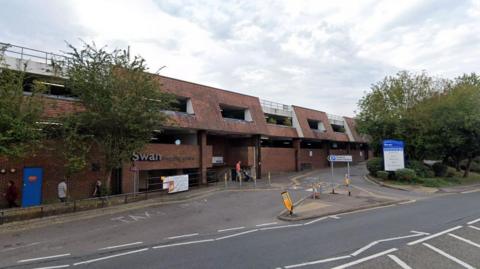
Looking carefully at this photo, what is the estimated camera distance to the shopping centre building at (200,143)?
57.8 feet

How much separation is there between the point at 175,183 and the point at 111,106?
7.36 meters

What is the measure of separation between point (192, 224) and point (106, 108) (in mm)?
7659

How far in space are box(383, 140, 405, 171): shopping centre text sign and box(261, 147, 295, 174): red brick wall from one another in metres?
12.1

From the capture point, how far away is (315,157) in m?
43.7

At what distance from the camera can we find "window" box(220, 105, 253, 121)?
101 ft

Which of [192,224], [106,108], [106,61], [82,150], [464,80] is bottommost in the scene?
[192,224]

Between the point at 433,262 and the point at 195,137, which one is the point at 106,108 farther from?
the point at 433,262

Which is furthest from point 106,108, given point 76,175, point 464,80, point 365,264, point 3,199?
point 464,80

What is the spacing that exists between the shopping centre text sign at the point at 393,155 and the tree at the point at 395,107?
3.60 meters

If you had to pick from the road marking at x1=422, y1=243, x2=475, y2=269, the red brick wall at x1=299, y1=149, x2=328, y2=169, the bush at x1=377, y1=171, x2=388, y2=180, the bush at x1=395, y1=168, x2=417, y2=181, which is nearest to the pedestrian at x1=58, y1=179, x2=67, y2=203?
the road marking at x1=422, y1=243, x2=475, y2=269

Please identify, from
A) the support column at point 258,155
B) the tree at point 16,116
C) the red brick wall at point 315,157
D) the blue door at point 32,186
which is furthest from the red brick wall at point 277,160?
the tree at point 16,116

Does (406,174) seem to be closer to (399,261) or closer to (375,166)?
(375,166)

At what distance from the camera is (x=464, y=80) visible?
40.1 m

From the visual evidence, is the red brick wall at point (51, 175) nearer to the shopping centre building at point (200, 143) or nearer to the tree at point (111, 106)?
the shopping centre building at point (200, 143)
